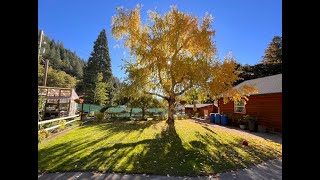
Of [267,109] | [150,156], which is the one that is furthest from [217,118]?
[150,156]

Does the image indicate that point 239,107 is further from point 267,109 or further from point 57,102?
point 57,102

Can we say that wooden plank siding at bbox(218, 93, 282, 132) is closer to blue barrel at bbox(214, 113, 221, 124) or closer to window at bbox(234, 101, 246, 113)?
window at bbox(234, 101, 246, 113)

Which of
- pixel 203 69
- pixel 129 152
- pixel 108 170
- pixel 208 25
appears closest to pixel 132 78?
pixel 203 69

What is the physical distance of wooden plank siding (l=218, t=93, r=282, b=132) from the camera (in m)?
16.0

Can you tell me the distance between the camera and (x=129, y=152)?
873 centimetres

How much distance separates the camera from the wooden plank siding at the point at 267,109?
16031mm

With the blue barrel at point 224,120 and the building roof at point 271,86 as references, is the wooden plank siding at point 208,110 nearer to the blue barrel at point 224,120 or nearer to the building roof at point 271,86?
the blue barrel at point 224,120

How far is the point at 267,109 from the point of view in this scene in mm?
17609

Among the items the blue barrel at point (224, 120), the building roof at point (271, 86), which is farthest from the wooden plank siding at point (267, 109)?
the blue barrel at point (224, 120)

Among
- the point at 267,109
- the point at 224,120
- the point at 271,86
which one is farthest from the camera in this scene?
the point at 224,120

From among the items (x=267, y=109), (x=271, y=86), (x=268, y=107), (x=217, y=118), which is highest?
(x=271, y=86)
